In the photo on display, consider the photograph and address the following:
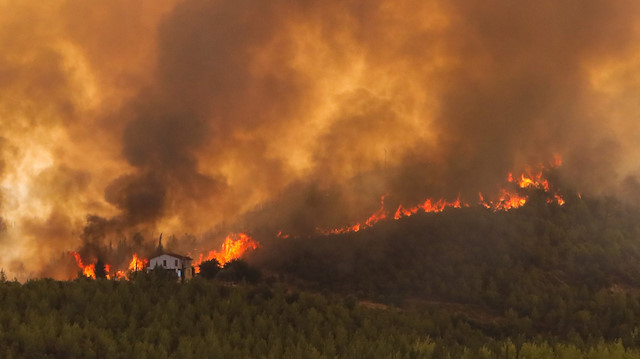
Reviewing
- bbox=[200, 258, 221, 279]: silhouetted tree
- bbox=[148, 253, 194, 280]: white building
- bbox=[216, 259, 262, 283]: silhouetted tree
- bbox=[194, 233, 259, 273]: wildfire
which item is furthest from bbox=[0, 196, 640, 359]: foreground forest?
bbox=[148, 253, 194, 280]: white building

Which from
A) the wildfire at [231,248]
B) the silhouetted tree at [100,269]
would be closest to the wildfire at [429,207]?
the wildfire at [231,248]

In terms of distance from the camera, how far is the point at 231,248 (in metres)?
75.7

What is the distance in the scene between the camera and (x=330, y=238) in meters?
76.7

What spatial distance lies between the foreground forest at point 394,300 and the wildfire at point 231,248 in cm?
225

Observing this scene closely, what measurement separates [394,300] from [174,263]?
28.3 meters

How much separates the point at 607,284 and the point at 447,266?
1740 cm

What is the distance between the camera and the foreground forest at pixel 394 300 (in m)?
33.4

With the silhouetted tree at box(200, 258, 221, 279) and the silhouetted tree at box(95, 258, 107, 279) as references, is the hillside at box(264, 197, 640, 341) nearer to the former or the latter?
the silhouetted tree at box(200, 258, 221, 279)

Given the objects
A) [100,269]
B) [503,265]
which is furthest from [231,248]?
[503,265]

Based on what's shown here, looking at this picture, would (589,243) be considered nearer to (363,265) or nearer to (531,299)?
(531,299)

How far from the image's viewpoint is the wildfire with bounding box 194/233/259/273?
7438 cm

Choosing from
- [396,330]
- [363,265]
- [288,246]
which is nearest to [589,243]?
[363,265]

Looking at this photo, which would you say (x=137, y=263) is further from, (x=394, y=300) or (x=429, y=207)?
(x=429, y=207)

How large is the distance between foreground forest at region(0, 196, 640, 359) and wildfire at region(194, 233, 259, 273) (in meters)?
2.25
